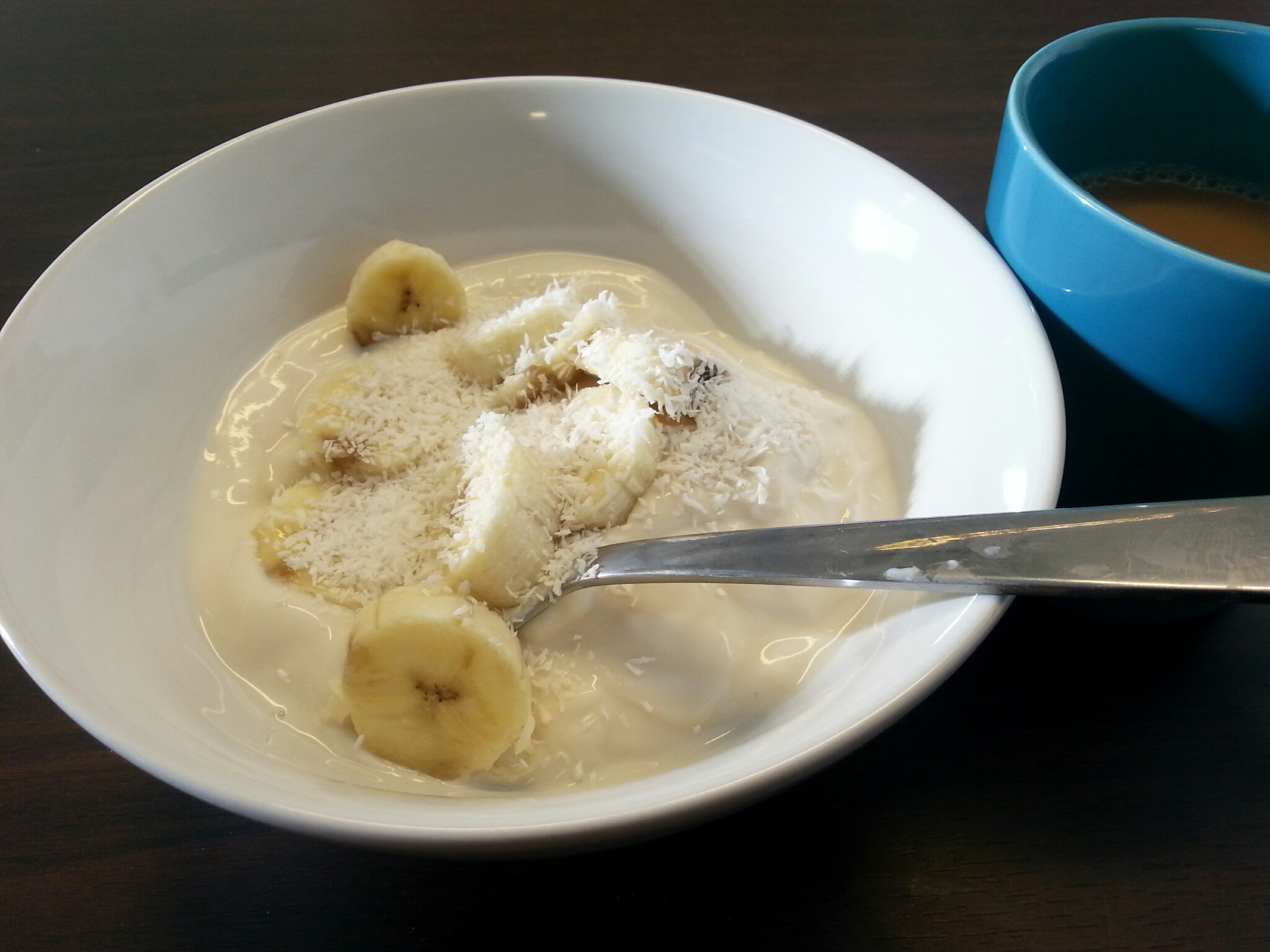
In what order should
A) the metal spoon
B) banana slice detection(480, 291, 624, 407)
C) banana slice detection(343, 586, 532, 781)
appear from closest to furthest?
1. the metal spoon
2. banana slice detection(343, 586, 532, 781)
3. banana slice detection(480, 291, 624, 407)

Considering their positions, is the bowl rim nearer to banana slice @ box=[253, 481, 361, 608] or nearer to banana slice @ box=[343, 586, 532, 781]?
banana slice @ box=[343, 586, 532, 781]

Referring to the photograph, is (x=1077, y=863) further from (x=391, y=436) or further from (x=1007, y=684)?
(x=391, y=436)

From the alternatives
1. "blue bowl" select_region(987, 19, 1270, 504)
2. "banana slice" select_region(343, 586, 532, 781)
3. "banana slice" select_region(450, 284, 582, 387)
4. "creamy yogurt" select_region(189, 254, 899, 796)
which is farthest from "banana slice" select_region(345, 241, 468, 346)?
"blue bowl" select_region(987, 19, 1270, 504)

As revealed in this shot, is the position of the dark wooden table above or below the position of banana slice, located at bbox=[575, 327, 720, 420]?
below

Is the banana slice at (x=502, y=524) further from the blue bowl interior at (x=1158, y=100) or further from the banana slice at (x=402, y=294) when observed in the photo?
the blue bowl interior at (x=1158, y=100)

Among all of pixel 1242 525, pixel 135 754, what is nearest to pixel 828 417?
pixel 1242 525

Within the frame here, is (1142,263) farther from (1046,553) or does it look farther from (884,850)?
(884,850)
